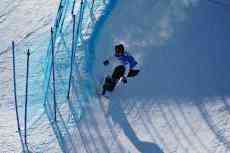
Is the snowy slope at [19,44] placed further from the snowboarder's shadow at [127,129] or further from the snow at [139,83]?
the snowboarder's shadow at [127,129]

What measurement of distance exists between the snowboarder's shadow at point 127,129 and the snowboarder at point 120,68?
0.30 m

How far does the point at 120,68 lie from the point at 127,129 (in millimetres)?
1078

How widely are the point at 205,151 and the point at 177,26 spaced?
3170 millimetres

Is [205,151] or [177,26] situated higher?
[177,26]

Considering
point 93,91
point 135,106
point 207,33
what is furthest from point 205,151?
point 207,33

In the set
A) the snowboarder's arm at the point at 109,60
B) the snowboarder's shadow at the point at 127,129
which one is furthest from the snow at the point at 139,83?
the snowboarder's arm at the point at 109,60

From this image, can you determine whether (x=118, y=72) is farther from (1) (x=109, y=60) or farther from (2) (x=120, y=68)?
(1) (x=109, y=60)

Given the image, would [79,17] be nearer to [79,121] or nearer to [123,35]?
[123,35]

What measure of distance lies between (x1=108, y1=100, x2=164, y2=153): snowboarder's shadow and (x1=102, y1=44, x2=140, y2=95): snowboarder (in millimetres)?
295

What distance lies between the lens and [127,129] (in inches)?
417

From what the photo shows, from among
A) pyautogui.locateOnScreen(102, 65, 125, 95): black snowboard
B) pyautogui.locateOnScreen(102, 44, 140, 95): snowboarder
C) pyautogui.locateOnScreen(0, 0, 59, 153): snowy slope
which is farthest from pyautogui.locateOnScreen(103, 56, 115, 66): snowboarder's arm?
pyautogui.locateOnScreen(0, 0, 59, 153): snowy slope

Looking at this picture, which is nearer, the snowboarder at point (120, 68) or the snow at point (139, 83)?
the snow at point (139, 83)

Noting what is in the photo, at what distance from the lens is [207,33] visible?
1247cm

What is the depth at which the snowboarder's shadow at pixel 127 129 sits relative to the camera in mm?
10254
